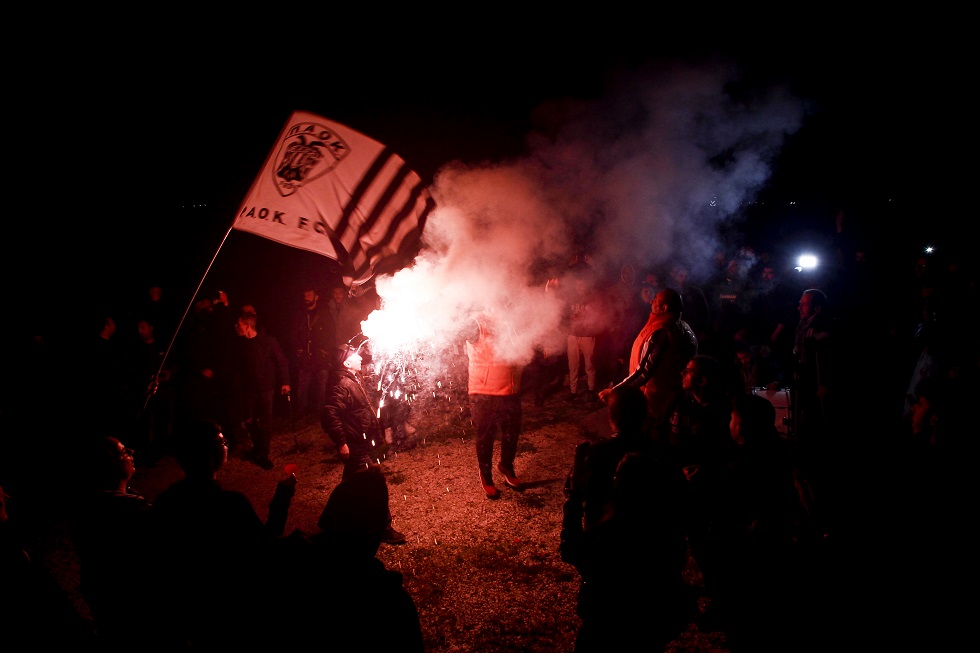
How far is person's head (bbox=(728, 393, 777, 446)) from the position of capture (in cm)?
327

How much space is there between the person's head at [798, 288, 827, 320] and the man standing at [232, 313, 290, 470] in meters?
7.95

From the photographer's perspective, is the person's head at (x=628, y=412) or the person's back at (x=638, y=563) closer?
the person's back at (x=638, y=563)

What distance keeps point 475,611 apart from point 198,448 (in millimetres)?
2547

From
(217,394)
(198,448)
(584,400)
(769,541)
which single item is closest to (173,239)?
(217,394)

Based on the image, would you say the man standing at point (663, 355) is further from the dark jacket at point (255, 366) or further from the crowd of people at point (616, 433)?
the dark jacket at point (255, 366)

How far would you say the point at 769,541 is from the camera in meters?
3.20

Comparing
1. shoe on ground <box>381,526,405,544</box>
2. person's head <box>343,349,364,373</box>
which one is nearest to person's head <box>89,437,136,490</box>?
shoe on ground <box>381,526,405,544</box>

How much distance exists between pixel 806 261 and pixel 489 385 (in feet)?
28.7

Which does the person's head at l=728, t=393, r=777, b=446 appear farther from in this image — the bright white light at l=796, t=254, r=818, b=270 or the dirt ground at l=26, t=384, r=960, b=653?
the bright white light at l=796, t=254, r=818, b=270

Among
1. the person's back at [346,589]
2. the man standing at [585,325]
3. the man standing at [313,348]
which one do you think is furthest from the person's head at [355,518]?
the man standing at [585,325]

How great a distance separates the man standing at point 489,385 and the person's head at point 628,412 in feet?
10.1

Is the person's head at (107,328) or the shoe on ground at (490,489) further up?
the person's head at (107,328)

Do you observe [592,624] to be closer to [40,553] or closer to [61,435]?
[40,553]

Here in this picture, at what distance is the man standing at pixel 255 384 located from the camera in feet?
25.3
